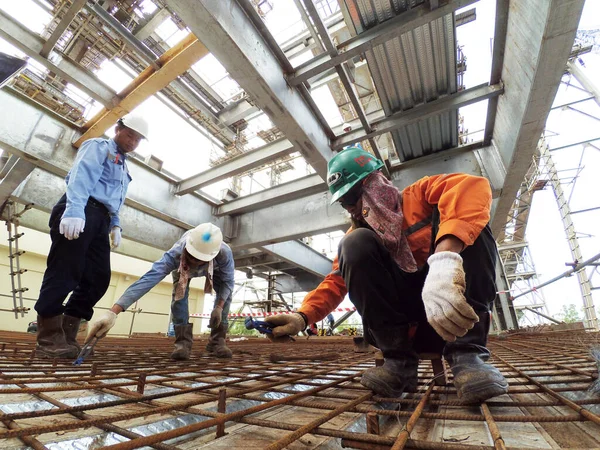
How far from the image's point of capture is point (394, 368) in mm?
1294

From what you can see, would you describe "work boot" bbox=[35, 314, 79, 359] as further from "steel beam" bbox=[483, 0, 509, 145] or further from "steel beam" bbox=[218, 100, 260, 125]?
"steel beam" bbox=[218, 100, 260, 125]

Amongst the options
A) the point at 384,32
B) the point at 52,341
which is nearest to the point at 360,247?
the point at 384,32

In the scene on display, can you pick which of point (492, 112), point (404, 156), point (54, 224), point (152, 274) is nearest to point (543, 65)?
point (492, 112)

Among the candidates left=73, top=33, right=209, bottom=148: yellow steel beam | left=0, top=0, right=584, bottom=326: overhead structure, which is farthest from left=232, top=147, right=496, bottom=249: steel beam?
left=73, top=33, right=209, bottom=148: yellow steel beam

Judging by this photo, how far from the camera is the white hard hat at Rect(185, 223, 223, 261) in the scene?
294cm

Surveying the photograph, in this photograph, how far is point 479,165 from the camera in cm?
385

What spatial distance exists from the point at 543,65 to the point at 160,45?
795 centimetres

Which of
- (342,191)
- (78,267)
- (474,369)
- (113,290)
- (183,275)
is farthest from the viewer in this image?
(113,290)

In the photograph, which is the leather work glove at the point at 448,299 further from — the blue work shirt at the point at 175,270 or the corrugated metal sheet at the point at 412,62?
the corrugated metal sheet at the point at 412,62

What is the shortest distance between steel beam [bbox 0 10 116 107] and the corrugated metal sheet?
2433 mm

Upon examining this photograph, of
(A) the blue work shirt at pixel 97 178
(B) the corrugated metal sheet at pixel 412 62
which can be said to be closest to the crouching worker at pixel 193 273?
(A) the blue work shirt at pixel 97 178

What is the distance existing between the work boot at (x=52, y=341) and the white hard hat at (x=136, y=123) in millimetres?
1756

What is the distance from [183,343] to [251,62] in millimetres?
2342

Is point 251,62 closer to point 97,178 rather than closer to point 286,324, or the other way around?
point 97,178
